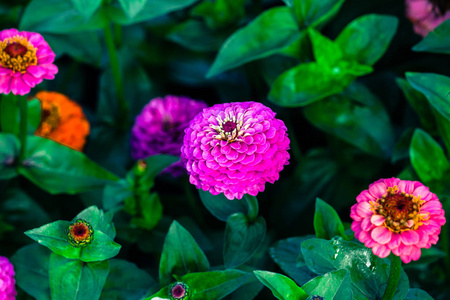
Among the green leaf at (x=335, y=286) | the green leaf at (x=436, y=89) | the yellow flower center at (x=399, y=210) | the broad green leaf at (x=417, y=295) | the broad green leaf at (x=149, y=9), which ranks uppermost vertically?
the broad green leaf at (x=149, y=9)

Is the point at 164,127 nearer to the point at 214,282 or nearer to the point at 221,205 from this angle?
the point at 221,205

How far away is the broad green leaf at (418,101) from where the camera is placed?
2.68 feet

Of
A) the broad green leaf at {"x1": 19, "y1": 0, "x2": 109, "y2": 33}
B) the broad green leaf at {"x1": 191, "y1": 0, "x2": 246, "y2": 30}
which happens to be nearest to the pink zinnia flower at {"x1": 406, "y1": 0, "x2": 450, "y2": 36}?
the broad green leaf at {"x1": 191, "y1": 0, "x2": 246, "y2": 30}

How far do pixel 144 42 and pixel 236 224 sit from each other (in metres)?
0.56

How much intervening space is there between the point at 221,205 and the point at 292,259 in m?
0.12

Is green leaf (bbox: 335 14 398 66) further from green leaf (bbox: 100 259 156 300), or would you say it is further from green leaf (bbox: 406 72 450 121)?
green leaf (bbox: 100 259 156 300)

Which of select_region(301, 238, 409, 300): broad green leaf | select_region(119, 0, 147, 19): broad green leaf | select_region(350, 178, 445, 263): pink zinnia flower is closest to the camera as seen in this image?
select_region(350, 178, 445, 263): pink zinnia flower

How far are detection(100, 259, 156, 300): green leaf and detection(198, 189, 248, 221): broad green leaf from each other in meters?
0.13

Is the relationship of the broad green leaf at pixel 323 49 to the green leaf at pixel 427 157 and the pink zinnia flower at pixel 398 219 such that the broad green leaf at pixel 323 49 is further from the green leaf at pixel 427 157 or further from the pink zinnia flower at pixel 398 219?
the pink zinnia flower at pixel 398 219

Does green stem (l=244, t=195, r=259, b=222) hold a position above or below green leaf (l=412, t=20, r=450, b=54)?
below

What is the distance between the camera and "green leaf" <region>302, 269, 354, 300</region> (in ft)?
1.86

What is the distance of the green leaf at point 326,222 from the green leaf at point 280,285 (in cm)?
11

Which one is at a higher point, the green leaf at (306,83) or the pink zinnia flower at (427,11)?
the pink zinnia flower at (427,11)

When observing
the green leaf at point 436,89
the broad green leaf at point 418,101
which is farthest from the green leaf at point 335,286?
the broad green leaf at point 418,101
